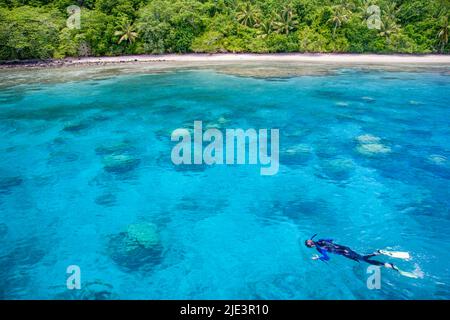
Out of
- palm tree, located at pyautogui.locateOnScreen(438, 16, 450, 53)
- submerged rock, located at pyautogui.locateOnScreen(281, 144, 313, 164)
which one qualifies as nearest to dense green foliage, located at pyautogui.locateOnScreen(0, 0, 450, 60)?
palm tree, located at pyautogui.locateOnScreen(438, 16, 450, 53)

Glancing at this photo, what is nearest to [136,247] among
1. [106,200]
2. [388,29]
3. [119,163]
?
[106,200]

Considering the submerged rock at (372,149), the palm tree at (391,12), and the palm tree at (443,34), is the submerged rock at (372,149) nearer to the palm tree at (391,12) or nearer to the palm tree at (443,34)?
the palm tree at (443,34)

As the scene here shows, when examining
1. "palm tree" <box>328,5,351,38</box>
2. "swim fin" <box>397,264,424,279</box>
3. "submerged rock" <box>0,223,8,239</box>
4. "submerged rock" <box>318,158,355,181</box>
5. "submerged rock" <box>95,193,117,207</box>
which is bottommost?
"swim fin" <box>397,264,424,279</box>

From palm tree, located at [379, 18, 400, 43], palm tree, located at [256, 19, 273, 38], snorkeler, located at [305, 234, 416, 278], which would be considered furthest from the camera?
palm tree, located at [256, 19, 273, 38]

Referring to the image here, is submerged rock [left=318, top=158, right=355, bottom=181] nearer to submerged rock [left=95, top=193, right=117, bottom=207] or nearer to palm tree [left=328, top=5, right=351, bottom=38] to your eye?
submerged rock [left=95, top=193, right=117, bottom=207]

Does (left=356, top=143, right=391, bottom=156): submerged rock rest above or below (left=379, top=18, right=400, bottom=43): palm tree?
below

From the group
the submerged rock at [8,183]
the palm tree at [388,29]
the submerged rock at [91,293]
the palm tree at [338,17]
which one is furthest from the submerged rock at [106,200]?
the palm tree at [388,29]

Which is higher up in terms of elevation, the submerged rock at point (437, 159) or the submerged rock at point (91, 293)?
the submerged rock at point (437, 159)
